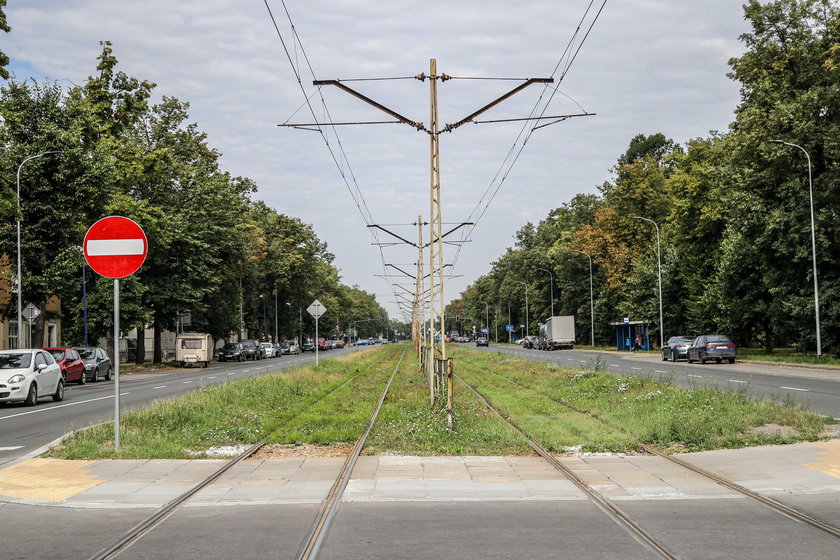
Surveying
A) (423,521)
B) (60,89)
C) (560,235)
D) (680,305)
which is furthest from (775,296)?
(560,235)

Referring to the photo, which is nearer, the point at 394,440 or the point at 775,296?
the point at 394,440

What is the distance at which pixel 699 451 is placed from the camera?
1138 centimetres

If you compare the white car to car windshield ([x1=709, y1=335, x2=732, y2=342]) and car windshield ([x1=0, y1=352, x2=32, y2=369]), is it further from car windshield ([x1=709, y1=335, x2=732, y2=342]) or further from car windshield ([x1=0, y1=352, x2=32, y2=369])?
car windshield ([x1=709, y1=335, x2=732, y2=342])

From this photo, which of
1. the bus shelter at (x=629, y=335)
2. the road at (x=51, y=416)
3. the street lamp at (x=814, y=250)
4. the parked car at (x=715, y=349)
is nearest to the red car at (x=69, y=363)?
the road at (x=51, y=416)

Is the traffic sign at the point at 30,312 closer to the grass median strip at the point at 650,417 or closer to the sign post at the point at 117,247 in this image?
the grass median strip at the point at 650,417

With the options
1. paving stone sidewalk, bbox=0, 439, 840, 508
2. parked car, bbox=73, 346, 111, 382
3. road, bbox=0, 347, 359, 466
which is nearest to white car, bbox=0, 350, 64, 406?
road, bbox=0, 347, 359, 466

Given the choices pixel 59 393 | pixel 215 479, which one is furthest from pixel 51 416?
pixel 215 479

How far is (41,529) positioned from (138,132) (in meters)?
47.6

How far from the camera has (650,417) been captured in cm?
1422

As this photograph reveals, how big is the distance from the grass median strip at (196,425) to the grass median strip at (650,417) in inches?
155

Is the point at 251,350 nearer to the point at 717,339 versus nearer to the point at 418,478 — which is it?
the point at 717,339

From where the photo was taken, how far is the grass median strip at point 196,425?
37.5 ft

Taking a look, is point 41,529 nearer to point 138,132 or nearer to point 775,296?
point 775,296

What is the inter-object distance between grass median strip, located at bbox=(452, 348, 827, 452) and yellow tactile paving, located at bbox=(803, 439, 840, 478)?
17.7 inches
